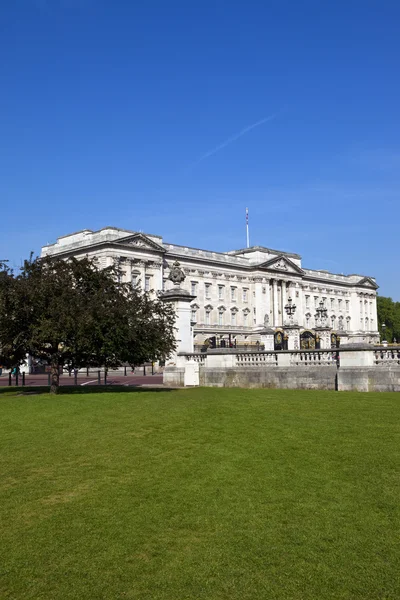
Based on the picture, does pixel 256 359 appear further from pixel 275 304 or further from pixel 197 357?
pixel 275 304

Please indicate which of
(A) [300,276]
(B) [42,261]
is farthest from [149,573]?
(A) [300,276]

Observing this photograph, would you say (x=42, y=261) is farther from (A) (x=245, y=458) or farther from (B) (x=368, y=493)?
(B) (x=368, y=493)

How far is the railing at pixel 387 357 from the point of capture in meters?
21.4

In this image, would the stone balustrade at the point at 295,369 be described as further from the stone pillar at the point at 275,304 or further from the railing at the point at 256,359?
the stone pillar at the point at 275,304

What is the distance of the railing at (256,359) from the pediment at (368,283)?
106 m

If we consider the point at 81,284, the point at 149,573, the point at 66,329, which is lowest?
the point at 149,573

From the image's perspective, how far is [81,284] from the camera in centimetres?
2417

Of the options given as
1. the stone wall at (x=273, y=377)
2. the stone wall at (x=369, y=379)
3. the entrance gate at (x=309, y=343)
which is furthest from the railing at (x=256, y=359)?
the entrance gate at (x=309, y=343)

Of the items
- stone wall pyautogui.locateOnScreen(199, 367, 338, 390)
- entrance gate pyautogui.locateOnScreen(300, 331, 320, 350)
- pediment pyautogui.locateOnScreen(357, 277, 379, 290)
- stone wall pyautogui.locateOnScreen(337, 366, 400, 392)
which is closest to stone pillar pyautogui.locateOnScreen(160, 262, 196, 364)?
stone wall pyautogui.locateOnScreen(199, 367, 338, 390)

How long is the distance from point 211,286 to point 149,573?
91.9 m

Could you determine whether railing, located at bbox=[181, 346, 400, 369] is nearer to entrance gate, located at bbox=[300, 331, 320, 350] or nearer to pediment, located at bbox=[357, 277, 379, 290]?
entrance gate, located at bbox=[300, 331, 320, 350]

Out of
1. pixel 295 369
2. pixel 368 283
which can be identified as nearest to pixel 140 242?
pixel 295 369

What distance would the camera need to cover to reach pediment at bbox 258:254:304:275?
10474 centimetres

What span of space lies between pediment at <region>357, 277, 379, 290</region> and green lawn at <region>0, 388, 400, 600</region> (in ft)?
396
